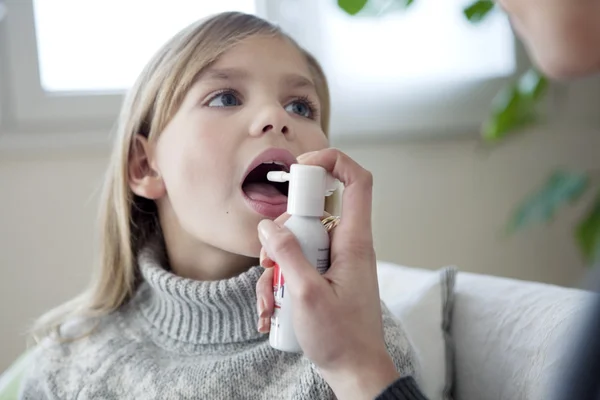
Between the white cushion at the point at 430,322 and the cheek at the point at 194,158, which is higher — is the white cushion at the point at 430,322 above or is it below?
below

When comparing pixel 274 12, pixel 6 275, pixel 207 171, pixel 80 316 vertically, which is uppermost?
pixel 274 12

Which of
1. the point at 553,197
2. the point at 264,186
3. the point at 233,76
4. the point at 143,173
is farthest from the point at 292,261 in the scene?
the point at 553,197

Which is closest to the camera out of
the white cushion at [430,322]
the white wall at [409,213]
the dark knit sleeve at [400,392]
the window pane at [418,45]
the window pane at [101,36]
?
the dark knit sleeve at [400,392]

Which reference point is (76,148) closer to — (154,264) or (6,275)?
(6,275)

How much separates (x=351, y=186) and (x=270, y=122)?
221mm

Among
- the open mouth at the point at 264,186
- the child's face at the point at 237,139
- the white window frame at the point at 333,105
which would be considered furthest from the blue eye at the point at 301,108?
the white window frame at the point at 333,105

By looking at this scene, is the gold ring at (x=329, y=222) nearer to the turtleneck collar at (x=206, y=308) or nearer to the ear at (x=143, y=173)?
the turtleneck collar at (x=206, y=308)

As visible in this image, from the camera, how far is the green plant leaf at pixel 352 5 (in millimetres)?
1327

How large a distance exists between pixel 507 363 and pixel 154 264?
546 mm

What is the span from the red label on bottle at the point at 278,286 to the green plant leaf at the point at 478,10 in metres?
1.02

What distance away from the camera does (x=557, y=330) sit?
0.84 metres

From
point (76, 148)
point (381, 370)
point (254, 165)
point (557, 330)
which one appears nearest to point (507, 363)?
point (557, 330)

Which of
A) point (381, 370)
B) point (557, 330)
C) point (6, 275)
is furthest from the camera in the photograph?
point (6, 275)

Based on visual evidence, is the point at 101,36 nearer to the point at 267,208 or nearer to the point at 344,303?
the point at 267,208
